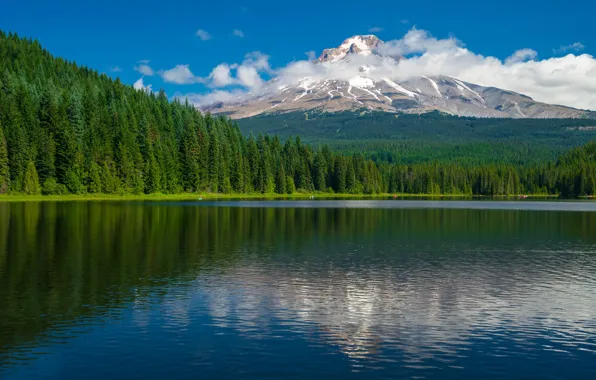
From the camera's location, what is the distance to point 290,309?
31125 mm

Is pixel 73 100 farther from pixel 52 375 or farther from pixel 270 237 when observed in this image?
pixel 52 375

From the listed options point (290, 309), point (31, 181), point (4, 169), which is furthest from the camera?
point (31, 181)

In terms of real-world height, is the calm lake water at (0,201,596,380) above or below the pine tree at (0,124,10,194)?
below

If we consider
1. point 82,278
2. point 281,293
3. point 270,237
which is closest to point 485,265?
point 281,293

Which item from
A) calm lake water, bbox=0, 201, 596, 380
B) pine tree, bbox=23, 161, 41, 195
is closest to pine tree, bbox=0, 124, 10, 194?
pine tree, bbox=23, 161, 41, 195

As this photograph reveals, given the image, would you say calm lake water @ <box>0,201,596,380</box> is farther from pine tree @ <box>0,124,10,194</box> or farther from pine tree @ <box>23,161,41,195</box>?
pine tree @ <box>23,161,41,195</box>

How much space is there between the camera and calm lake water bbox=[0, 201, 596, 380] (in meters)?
22.4

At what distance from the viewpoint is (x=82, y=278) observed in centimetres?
3903

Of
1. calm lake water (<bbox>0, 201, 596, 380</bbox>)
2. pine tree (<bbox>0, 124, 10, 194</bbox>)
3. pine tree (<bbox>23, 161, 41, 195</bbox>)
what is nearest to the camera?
calm lake water (<bbox>0, 201, 596, 380</bbox>)

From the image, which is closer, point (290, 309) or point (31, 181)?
point (290, 309)

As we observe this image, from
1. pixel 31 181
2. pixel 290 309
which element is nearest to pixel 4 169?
pixel 31 181

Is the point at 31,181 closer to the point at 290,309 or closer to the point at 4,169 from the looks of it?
the point at 4,169

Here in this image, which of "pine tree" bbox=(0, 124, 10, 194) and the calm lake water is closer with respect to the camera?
the calm lake water

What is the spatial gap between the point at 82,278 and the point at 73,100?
505 feet
